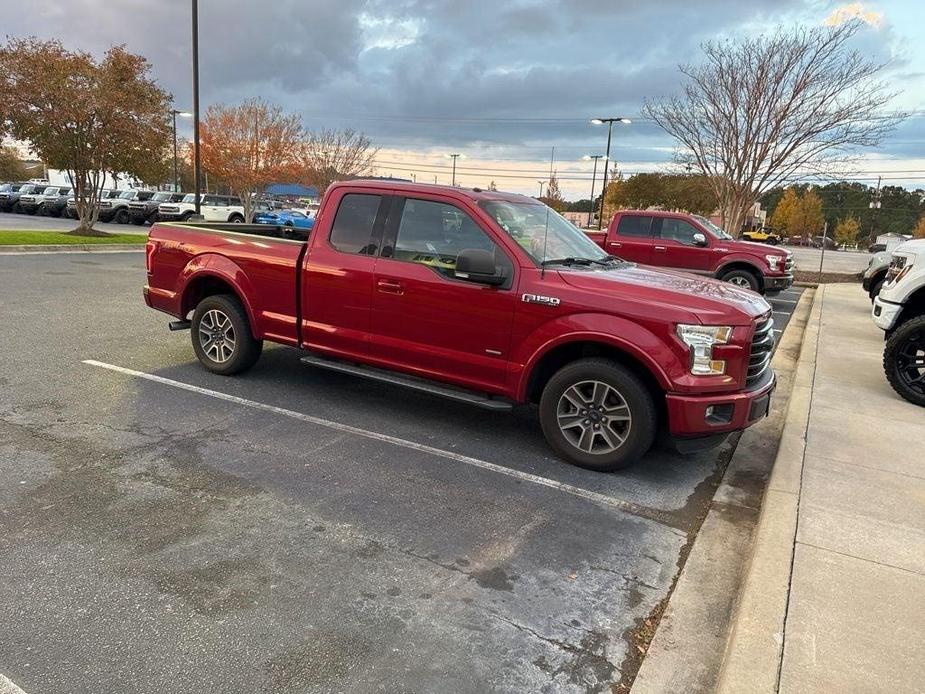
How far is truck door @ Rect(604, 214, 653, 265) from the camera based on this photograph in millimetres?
14750

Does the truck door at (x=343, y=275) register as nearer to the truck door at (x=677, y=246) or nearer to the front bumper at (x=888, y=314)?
the front bumper at (x=888, y=314)

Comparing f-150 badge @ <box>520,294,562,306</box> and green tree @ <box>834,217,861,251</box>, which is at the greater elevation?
green tree @ <box>834,217,861,251</box>

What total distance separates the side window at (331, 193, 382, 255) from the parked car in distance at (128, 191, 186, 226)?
2959cm

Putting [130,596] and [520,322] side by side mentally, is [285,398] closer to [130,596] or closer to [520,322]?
[520,322]

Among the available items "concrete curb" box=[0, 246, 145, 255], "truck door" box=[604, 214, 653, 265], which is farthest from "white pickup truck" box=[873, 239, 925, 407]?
"concrete curb" box=[0, 246, 145, 255]

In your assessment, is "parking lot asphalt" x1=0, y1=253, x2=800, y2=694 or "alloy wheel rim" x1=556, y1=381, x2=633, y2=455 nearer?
"parking lot asphalt" x1=0, y1=253, x2=800, y2=694

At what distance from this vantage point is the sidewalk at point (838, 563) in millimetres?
2615

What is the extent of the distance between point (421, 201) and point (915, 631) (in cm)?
418

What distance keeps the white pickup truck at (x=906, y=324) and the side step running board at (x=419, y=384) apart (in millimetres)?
4445

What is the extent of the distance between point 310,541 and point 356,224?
2.96m

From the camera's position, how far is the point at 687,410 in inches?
170

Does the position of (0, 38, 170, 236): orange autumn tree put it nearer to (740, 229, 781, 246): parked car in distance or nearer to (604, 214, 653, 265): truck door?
(604, 214, 653, 265): truck door

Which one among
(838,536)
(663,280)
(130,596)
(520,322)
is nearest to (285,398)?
(520,322)

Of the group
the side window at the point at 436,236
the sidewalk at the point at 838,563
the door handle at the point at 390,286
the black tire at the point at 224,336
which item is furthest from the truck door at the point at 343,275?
the sidewalk at the point at 838,563
